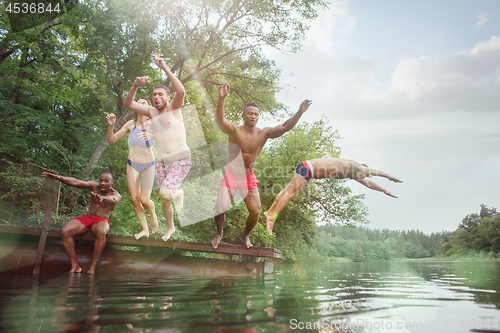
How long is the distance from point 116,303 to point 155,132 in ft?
8.89

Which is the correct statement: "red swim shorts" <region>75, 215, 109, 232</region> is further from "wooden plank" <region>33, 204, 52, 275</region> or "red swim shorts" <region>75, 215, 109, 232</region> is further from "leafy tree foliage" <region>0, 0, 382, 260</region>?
"leafy tree foliage" <region>0, 0, 382, 260</region>

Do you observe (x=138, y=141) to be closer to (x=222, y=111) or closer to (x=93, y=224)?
(x=222, y=111)

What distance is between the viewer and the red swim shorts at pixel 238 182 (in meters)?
4.61

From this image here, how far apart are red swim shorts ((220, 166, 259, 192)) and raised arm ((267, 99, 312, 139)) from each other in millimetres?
723

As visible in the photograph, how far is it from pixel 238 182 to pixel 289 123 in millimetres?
1230

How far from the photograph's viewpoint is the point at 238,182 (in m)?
4.65

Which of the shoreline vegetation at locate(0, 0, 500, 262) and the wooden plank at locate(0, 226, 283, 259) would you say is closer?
the wooden plank at locate(0, 226, 283, 259)

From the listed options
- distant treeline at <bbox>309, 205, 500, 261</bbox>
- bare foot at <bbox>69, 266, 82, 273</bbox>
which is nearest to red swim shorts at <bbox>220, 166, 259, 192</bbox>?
bare foot at <bbox>69, 266, 82, 273</bbox>

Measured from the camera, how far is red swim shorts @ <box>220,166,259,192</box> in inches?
182

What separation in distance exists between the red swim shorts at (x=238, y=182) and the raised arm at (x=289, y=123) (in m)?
0.72

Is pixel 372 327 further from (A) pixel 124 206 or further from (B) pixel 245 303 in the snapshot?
(A) pixel 124 206

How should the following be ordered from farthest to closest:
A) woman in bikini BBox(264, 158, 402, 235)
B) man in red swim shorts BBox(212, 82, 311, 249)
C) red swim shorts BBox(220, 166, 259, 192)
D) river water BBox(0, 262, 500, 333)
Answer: red swim shorts BBox(220, 166, 259, 192) → man in red swim shorts BBox(212, 82, 311, 249) → woman in bikini BBox(264, 158, 402, 235) → river water BBox(0, 262, 500, 333)

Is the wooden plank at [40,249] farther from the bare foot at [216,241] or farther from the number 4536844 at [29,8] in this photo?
the number 4536844 at [29,8]

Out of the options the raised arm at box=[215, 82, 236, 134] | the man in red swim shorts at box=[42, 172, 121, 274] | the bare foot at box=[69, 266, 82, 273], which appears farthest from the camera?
the bare foot at box=[69, 266, 82, 273]
